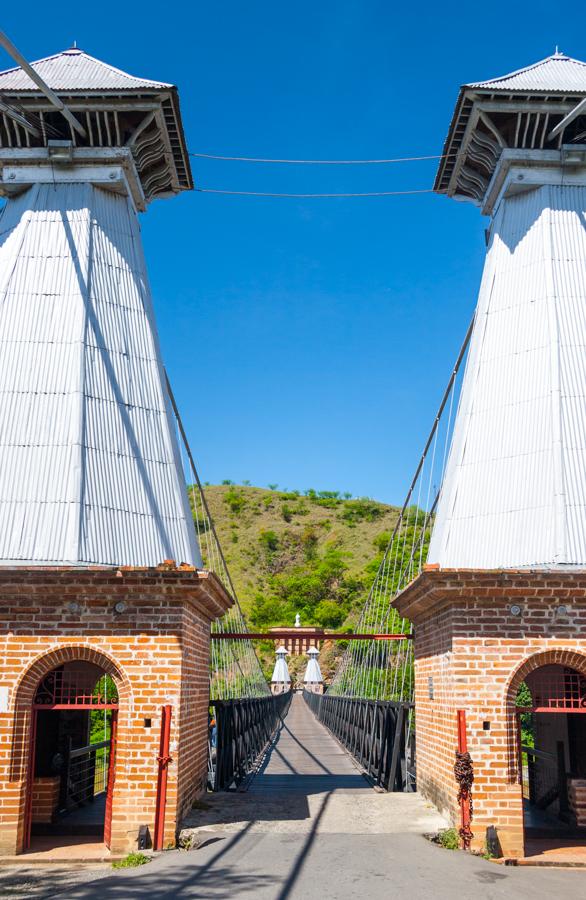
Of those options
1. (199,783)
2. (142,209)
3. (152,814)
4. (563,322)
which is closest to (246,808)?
(199,783)

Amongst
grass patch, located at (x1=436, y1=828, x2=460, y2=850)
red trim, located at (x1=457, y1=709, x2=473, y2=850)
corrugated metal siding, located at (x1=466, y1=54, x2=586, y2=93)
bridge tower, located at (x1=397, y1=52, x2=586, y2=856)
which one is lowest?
grass patch, located at (x1=436, y1=828, x2=460, y2=850)

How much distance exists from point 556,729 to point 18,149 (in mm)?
13273

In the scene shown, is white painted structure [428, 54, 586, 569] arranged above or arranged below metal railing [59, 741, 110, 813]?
above

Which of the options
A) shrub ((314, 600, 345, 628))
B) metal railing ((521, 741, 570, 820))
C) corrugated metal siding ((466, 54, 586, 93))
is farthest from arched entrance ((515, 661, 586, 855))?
shrub ((314, 600, 345, 628))

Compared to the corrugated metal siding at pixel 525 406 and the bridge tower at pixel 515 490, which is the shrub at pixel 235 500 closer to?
the bridge tower at pixel 515 490

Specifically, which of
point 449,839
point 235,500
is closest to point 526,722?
point 449,839

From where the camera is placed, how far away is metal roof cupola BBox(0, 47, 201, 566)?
11695 millimetres

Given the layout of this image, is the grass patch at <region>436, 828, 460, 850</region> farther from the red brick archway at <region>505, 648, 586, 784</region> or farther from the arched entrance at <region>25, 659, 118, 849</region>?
the arched entrance at <region>25, 659, 118, 849</region>

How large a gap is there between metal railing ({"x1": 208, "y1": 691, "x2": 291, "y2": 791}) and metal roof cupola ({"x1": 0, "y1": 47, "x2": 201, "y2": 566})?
348 centimetres

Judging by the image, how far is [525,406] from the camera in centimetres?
1249

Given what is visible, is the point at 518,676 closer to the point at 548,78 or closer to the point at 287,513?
the point at 548,78

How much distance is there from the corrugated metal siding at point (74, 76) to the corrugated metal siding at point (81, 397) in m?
1.76

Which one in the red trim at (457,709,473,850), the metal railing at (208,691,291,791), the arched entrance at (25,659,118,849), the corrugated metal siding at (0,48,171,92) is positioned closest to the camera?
the red trim at (457,709,473,850)

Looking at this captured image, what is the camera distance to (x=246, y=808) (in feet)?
39.8
